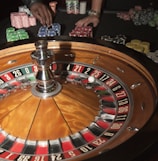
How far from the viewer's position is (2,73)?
137cm

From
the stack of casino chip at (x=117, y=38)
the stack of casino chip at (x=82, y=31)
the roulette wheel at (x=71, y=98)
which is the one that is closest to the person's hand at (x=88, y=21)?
the stack of casino chip at (x=82, y=31)

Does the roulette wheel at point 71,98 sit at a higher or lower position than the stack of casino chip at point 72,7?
higher

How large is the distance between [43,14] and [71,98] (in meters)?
1.46

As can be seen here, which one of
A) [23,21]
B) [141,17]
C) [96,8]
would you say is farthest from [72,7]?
[141,17]

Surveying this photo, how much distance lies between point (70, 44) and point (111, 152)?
29.1 inches

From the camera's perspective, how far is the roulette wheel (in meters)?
0.96

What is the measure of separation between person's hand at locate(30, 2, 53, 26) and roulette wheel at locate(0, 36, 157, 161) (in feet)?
3.18

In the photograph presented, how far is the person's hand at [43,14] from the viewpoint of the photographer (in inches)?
95.1

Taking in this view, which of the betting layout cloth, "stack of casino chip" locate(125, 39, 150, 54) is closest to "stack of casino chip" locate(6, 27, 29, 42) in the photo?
the betting layout cloth

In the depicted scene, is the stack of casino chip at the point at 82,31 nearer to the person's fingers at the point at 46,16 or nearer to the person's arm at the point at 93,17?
the person's arm at the point at 93,17

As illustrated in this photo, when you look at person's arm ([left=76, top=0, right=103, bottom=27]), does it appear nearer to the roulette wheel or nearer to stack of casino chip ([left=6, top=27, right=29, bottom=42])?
stack of casino chip ([left=6, top=27, right=29, bottom=42])

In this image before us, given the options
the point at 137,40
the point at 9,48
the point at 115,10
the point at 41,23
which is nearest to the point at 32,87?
the point at 9,48

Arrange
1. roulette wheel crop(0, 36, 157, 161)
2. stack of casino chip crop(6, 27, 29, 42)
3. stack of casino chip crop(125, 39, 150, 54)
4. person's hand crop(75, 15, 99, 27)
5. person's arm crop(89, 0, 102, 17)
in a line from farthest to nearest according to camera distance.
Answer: person's arm crop(89, 0, 102, 17)
person's hand crop(75, 15, 99, 27)
stack of casino chip crop(6, 27, 29, 42)
stack of casino chip crop(125, 39, 150, 54)
roulette wheel crop(0, 36, 157, 161)

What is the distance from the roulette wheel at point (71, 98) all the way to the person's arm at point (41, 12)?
98cm
